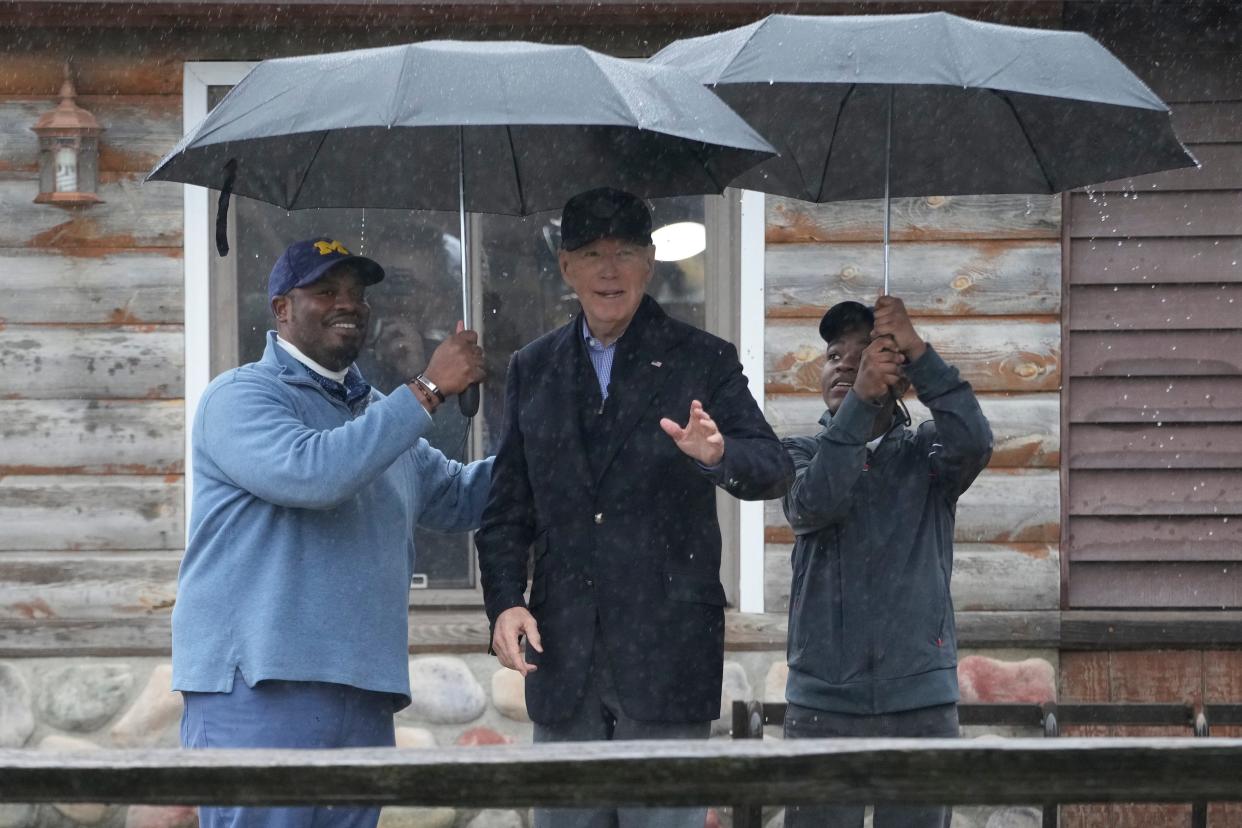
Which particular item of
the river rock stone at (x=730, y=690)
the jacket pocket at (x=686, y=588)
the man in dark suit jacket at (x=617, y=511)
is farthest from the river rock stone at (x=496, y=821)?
the jacket pocket at (x=686, y=588)

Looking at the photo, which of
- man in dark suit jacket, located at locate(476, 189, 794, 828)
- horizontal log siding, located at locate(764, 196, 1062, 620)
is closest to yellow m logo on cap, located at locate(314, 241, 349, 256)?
man in dark suit jacket, located at locate(476, 189, 794, 828)

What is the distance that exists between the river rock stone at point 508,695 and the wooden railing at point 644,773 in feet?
11.1

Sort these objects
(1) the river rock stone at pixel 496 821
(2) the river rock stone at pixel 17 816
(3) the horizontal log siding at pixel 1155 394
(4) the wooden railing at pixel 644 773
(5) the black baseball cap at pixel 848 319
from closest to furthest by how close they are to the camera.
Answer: (4) the wooden railing at pixel 644 773, (5) the black baseball cap at pixel 848 319, (2) the river rock stone at pixel 17 816, (1) the river rock stone at pixel 496 821, (3) the horizontal log siding at pixel 1155 394

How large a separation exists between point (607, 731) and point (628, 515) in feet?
1.58

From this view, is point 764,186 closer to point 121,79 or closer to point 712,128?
point 712,128

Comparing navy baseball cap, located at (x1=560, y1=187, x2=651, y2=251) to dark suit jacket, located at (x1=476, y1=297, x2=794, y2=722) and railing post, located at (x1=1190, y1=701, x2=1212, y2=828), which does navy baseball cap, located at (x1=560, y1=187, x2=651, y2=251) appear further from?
railing post, located at (x1=1190, y1=701, x2=1212, y2=828)

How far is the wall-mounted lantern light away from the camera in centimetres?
578

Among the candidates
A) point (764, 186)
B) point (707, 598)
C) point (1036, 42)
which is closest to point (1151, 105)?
point (1036, 42)

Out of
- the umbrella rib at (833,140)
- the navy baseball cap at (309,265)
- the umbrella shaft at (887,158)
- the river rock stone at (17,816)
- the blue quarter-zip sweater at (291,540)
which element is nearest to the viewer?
the blue quarter-zip sweater at (291,540)

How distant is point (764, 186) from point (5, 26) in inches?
121

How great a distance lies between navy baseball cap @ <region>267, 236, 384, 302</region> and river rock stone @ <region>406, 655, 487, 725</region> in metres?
2.49

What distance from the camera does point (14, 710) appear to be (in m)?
5.86

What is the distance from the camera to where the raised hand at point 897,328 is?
388 cm

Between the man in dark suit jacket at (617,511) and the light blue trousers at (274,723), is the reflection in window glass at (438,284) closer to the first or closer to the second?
the man in dark suit jacket at (617,511)
